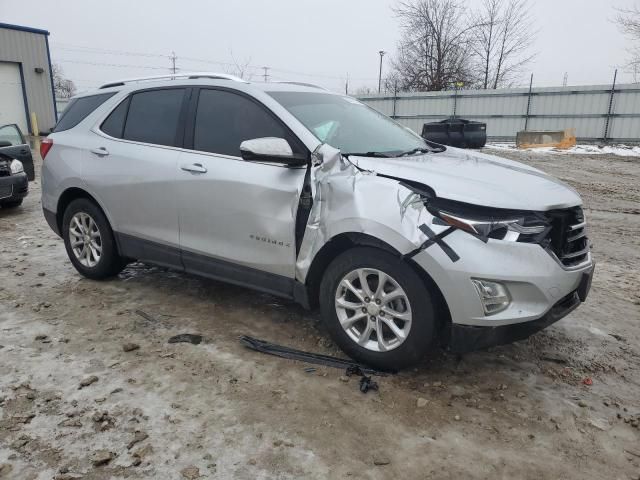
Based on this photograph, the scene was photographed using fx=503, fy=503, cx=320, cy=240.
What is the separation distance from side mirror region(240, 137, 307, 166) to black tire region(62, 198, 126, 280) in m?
1.95

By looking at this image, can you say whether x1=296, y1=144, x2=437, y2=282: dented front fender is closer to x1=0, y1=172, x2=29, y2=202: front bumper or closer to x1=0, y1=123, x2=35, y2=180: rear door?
x1=0, y1=172, x2=29, y2=202: front bumper

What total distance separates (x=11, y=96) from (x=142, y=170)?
23.2 metres

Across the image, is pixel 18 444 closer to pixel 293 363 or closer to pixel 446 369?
pixel 293 363

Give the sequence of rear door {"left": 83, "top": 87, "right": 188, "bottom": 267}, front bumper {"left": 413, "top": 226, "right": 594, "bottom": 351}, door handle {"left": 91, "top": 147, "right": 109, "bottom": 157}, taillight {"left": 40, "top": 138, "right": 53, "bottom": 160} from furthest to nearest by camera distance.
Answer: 1. taillight {"left": 40, "top": 138, "right": 53, "bottom": 160}
2. door handle {"left": 91, "top": 147, "right": 109, "bottom": 157}
3. rear door {"left": 83, "top": 87, "right": 188, "bottom": 267}
4. front bumper {"left": 413, "top": 226, "right": 594, "bottom": 351}

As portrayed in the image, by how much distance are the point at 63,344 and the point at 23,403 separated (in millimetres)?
747

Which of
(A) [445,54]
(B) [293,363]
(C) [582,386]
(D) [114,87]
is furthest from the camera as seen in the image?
(A) [445,54]

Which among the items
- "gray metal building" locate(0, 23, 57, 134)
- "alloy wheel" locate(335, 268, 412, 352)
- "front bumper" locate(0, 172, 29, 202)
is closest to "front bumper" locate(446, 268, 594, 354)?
"alloy wheel" locate(335, 268, 412, 352)

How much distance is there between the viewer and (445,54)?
32219 millimetres

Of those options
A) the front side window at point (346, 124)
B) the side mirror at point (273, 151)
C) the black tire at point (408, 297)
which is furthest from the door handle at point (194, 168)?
the black tire at point (408, 297)

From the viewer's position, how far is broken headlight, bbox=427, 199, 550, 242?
269 cm

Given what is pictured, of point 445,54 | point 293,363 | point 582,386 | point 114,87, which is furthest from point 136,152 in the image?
point 445,54

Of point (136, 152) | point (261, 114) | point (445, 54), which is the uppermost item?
point (445, 54)

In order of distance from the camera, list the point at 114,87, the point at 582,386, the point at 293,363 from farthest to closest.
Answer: the point at 114,87
the point at 293,363
the point at 582,386

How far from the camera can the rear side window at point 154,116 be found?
4016 millimetres
